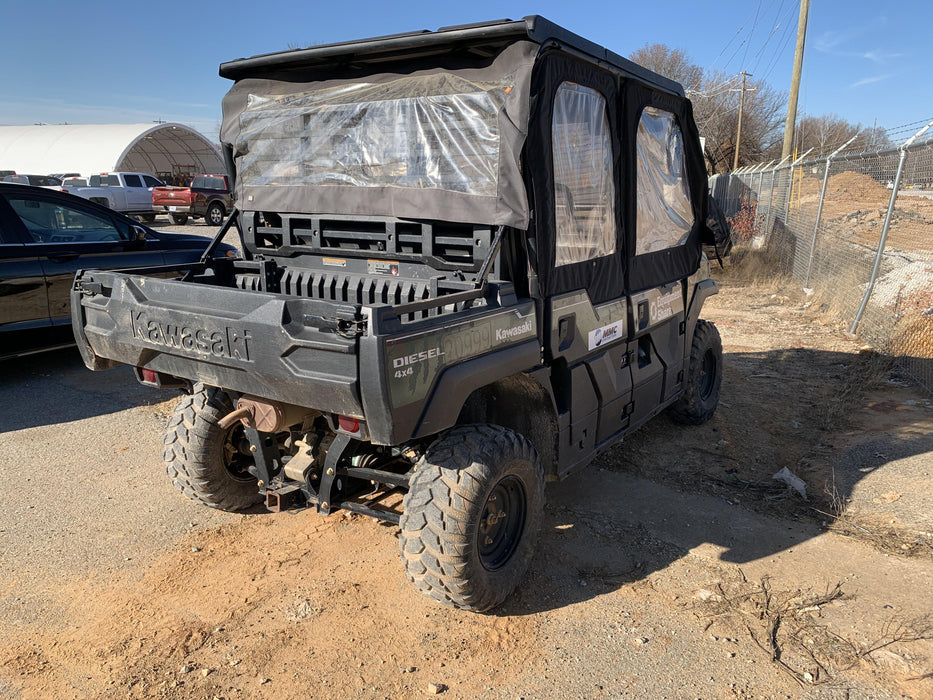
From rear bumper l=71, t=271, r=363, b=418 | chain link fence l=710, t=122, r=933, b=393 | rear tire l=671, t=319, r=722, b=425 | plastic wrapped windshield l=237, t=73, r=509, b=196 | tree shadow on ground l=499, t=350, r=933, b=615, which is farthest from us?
chain link fence l=710, t=122, r=933, b=393

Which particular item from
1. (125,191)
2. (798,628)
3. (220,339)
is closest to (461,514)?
(220,339)

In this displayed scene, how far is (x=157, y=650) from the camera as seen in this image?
9.73ft

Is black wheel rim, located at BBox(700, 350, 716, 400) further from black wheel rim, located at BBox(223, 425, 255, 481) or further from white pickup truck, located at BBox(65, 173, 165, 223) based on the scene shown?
white pickup truck, located at BBox(65, 173, 165, 223)

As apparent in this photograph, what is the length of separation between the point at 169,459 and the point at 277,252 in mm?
1360

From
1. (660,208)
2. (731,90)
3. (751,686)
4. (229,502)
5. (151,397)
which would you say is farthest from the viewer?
(731,90)

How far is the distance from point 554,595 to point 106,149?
46.0 metres

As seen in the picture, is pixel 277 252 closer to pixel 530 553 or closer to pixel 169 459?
pixel 169 459

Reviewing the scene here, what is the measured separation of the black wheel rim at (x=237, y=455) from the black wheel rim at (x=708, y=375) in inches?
148

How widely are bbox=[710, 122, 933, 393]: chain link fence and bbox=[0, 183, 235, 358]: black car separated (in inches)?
295

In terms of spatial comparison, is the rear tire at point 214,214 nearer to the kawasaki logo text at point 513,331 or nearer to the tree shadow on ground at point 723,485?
the tree shadow on ground at point 723,485

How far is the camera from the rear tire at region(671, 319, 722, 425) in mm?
5484

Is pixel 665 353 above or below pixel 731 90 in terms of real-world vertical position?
below

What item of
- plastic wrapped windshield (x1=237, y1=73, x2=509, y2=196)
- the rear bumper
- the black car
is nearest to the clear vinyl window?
plastic wrapped windshield (x1=237, y1=73, x2=509, y2=196)

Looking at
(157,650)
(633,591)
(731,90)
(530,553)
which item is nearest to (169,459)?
(157,650)
